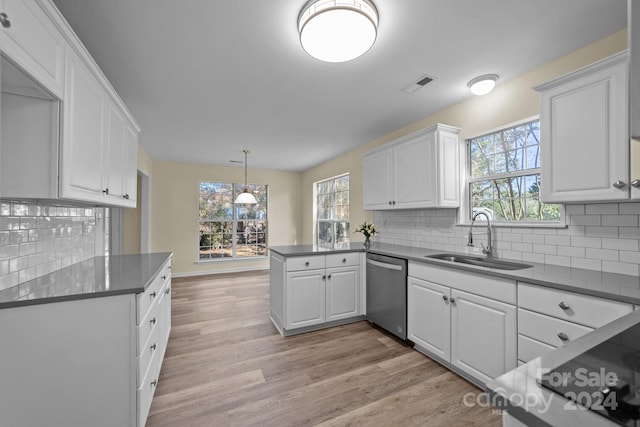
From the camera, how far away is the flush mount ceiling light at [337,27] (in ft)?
4.80

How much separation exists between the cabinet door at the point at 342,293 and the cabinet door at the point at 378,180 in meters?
0.96

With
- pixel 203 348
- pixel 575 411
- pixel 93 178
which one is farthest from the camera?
pixel 203 348

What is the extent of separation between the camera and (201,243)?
6.00 metres

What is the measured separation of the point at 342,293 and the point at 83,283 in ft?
7.61

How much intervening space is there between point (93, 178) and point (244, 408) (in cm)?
183

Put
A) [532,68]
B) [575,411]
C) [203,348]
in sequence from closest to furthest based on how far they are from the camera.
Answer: [575,411] < [532,68] < [203,348]

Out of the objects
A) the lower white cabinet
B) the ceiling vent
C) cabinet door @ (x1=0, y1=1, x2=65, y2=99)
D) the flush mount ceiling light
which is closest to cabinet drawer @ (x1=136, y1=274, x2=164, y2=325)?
the lower white cabinet

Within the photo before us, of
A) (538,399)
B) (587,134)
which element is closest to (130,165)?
(538,399)

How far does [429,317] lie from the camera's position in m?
2.37

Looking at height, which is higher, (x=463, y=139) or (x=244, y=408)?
(x=463, y=139)

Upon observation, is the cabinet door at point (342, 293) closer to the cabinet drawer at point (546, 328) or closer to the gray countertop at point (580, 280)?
the gray countertop at point (580, 280)

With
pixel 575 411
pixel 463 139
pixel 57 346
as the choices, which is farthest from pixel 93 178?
pixel 463 139

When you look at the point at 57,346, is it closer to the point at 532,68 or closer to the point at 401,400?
the point at 401,400

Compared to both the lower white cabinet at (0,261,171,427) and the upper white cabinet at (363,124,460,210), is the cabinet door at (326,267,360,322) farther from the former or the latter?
the lower white cabinet at (0,261,171,427)
